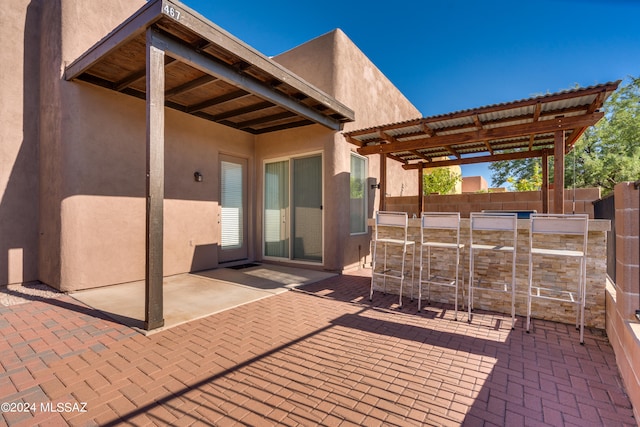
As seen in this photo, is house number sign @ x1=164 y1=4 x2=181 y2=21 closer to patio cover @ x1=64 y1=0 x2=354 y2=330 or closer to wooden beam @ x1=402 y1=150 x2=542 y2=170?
patio cover @ x1=64 y1=0 x2=354 y2=330

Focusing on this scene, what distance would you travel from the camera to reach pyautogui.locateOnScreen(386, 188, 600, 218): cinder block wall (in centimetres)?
623

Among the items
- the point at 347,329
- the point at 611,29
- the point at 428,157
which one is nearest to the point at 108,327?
the point at 347,329

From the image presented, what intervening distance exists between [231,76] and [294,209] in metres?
3.59

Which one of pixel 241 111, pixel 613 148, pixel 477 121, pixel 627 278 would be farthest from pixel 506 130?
pixel 613 148

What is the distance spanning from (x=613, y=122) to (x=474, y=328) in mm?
17749

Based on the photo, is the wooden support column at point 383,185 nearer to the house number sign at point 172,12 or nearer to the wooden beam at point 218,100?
the wooden beam at point 218,100

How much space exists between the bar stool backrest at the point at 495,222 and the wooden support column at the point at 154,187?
3.94 meters

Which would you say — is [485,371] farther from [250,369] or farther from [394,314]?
[250,369]

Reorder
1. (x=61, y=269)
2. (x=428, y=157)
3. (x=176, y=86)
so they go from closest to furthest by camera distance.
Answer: (x=61, y=269) < (x=176, y=86) < (x=428, y=157)

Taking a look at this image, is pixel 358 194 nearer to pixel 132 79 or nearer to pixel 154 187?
pixel 154 187

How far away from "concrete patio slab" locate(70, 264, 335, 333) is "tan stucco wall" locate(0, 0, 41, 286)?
1310 mm

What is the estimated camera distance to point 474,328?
3.53 meters

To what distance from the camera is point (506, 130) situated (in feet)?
15.8

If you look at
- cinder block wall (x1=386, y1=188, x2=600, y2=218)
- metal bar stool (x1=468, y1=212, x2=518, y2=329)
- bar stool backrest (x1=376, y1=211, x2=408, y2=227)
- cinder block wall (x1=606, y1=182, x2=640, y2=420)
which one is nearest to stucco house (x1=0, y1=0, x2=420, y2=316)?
cinder block wall (x1=386, y1=188, x2=600, y2=218)
